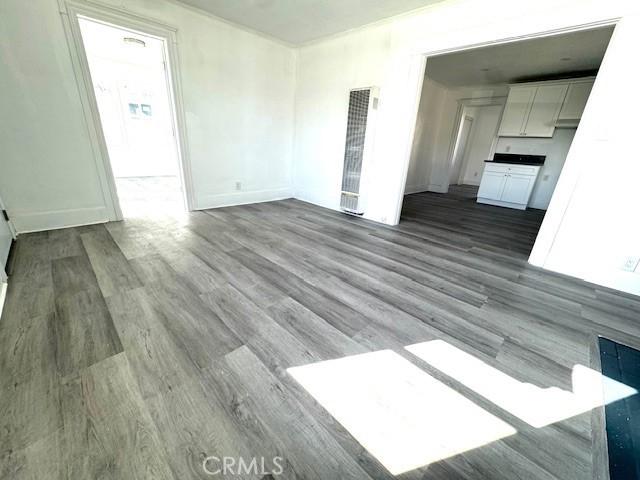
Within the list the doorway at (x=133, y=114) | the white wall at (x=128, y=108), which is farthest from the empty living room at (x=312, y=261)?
the white wall at (x=128, y=108)

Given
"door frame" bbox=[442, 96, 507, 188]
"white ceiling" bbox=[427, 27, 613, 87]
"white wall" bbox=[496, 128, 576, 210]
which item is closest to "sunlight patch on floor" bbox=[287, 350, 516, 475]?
"white ceiling" bbox=[427, 27, 613, 87]

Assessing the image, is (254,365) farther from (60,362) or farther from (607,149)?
(607,149)

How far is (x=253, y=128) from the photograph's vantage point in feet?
13.2

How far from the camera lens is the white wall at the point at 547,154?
5.09 metres

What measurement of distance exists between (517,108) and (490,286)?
17.4 feet

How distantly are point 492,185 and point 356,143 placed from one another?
379cm

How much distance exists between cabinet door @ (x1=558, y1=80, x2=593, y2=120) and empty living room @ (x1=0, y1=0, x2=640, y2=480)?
3 centimetres

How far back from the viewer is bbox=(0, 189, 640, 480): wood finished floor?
2.90ft

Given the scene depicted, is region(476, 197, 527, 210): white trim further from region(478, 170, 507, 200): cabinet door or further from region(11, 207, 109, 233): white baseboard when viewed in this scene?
region(11, 207, 109, 233): white baseboard

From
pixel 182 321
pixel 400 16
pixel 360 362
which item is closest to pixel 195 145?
pixel 182 321

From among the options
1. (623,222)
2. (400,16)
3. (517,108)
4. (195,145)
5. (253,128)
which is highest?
(400,16)

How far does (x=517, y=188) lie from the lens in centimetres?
525

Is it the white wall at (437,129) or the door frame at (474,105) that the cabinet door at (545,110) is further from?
the white wall at (437,129)

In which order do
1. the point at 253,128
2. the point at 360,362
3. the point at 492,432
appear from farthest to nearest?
the point at 253,128, the point at 360,362, the point at 492,432
